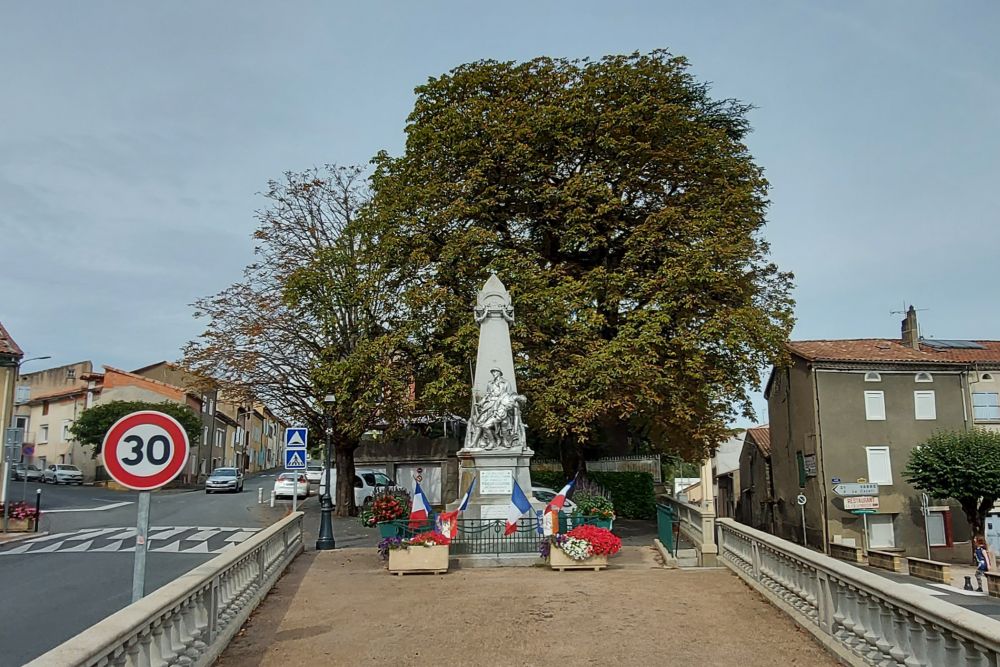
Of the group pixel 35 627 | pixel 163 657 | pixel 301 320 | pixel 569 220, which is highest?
pixel 569 220

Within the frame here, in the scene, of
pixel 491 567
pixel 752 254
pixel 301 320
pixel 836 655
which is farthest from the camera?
pixel 301 320

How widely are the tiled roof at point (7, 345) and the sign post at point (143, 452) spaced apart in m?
29.5

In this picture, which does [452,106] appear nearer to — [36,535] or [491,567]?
[491,567]

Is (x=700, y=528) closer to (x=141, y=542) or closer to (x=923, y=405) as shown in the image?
(x=141, y=542)

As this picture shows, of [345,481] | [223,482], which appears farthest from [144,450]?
[223,482]

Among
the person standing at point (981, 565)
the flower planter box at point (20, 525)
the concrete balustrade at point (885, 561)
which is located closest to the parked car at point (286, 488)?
the flower planter box at point (20, 525)

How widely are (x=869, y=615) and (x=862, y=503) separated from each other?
27.9 meters

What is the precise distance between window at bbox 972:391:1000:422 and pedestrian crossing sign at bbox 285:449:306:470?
96.7ft

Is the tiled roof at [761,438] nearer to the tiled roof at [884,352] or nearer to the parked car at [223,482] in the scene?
the tiled roof at [884,352]

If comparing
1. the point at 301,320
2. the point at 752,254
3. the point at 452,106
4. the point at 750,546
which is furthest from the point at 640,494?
the point at 750,546

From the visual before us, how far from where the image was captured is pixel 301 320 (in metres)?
28.0

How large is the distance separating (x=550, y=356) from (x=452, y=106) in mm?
8104

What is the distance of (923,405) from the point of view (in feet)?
114

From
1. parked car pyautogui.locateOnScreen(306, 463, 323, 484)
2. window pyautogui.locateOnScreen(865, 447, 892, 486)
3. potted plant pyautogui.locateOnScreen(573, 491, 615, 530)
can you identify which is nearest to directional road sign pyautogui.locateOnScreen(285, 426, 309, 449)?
potted plant pyautogui.locateOnScreen(573, 491, 615, 530)
